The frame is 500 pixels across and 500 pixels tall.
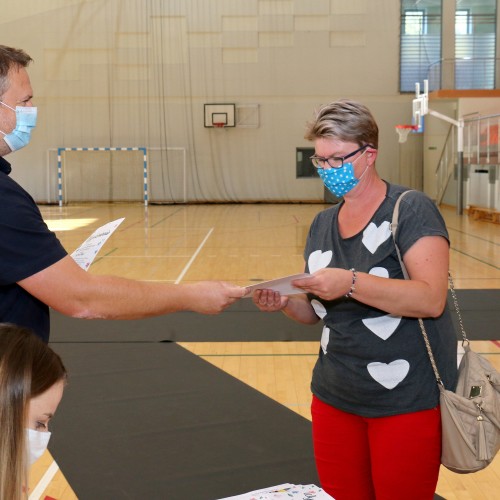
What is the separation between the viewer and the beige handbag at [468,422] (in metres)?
2.15

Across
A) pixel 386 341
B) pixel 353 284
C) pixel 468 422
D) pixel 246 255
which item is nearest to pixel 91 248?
pixel 353 284

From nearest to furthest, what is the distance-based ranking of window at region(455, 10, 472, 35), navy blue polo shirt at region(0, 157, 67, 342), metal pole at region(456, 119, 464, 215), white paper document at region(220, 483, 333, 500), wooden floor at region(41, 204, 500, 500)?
white paper document at region(220, 483, 333, 500) → navy blue polo shirt at region(0, 157, 67, 342) → wooden floor at region(41, 204, 500, 500) → metal pole at region(456, 119, 464, 215) → window at region(455, 10, 472, 35)

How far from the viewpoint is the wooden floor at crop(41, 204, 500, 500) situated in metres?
5.03

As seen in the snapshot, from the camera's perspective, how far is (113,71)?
21.5 meters

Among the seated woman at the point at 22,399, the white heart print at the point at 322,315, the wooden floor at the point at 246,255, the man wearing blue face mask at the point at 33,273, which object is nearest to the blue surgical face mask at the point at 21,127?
the man wearing blue face mask at the point at 33,273

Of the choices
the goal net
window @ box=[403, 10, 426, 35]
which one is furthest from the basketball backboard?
window @ box=[403, 10, 426, 35]

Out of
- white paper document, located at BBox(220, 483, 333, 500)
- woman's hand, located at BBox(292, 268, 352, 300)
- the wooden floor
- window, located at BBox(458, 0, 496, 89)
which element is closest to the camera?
white paper document, located at BBox(220, 483, 333, 500)

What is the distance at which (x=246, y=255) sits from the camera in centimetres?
1139

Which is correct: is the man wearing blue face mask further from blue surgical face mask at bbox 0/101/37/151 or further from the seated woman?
the seated woman

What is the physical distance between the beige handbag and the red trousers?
4cm

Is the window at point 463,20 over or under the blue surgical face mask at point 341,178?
over

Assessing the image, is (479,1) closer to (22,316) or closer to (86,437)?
(86,437)

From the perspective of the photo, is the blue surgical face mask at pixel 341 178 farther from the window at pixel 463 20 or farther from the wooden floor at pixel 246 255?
the window at pixel 463 20

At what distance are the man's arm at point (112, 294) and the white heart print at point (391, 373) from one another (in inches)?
20.5
